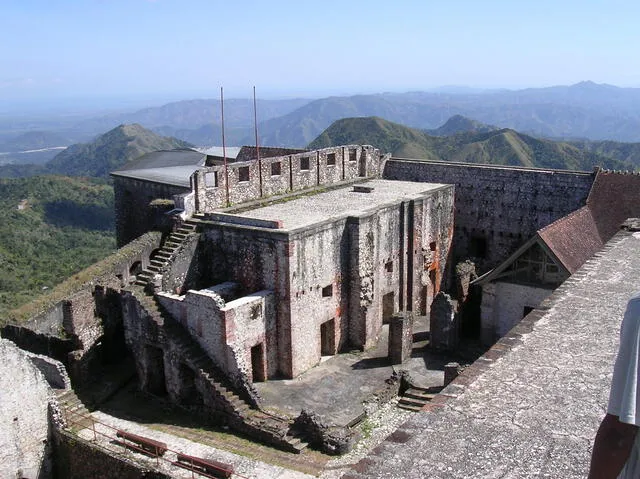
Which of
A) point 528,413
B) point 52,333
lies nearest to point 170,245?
point 52,333

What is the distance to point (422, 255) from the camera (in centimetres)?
2352

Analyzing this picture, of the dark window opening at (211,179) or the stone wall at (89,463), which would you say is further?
the dark window opening at (211,179)

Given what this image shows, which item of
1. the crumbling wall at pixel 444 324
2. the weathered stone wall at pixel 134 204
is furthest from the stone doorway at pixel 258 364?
the weathered stone wall at pixel 134 204

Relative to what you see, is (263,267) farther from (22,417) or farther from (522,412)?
(522,412)

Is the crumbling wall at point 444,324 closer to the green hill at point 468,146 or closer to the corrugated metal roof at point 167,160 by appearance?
the corrugated metal roof at point 167,160

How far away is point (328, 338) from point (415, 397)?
143 inches

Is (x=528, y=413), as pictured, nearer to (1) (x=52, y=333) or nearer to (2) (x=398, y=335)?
(2) (x=398, y=335)

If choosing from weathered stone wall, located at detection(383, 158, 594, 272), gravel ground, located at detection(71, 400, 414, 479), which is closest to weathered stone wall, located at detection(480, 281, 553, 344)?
weathered stone wall, located at detection(383, 158, 594, 272)

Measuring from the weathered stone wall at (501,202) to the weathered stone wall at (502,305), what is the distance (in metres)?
→ 4.36

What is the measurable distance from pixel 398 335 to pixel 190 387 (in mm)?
6147

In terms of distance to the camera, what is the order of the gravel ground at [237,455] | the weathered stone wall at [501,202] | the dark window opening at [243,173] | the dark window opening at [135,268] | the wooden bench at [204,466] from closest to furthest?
the wooden bench at [204,466], the gravel ground at [237,455], the dark window opening at [135,268], the dark window opening at [243,173], the weathered stone wall at [501,202]

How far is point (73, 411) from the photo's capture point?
1630 centimetres

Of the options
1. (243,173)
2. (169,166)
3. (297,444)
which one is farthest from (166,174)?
(297,444)

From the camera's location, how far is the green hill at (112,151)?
11111 centimetres
